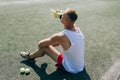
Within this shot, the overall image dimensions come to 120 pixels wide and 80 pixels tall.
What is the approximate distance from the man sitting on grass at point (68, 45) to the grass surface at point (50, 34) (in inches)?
8.7

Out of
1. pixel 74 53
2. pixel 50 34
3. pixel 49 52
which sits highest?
pixel 74 53

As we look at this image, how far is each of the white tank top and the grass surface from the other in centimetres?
17

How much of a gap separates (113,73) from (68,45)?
3.94ft

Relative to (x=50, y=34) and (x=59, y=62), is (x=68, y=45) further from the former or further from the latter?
(x=50, y=34)

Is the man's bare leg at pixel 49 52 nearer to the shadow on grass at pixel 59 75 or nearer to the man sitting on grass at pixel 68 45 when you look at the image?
the man sitting on grass at pixel 68 45

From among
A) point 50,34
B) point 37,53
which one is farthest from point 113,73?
point 50,34

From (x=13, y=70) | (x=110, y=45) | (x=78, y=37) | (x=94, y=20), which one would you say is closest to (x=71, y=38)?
(x=78, y=37)

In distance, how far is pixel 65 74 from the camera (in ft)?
19.1

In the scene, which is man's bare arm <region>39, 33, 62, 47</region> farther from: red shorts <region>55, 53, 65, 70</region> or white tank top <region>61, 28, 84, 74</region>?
red shorts <region>55, 53, 65, 70</region>

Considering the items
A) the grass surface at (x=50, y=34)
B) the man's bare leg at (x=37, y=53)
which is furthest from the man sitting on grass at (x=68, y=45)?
the grass surface at (x=50, y=34)

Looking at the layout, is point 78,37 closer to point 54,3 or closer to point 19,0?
point 54,3

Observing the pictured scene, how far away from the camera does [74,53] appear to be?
5.60 m

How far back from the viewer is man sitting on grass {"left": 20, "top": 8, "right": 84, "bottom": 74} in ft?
17.9

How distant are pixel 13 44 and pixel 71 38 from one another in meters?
2.42
